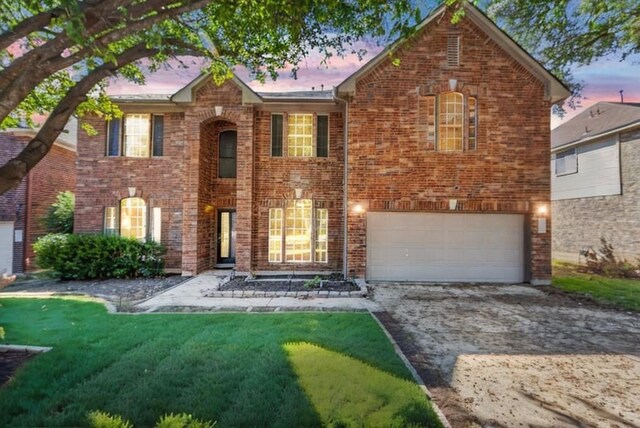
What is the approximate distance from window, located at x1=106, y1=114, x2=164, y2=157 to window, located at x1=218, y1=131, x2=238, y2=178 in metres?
2.21

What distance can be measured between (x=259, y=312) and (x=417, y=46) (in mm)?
9581

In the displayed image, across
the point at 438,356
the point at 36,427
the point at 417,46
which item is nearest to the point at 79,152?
the point at 36,427

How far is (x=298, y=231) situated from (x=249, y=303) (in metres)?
4.60

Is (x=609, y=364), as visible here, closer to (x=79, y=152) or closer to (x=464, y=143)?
(x=464, y=143)

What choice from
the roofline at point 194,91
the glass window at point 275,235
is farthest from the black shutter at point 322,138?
the glass window at point 275,235

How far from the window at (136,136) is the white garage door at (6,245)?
18.7 ft

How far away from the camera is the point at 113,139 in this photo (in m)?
12.2

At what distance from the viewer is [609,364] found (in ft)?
15.3

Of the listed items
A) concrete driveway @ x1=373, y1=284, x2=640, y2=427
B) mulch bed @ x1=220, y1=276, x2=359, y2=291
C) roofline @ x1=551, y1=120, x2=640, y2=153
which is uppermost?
roofline @ x1=551, y1=120, x2=640, y2=153

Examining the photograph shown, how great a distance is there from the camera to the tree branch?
3.67 m

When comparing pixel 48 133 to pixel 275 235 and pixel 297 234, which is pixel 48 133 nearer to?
pixel 275 235

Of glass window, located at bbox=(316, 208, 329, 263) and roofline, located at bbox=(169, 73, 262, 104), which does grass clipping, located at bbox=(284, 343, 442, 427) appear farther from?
roofline, located at bbox=(169, 73, 262, 104)

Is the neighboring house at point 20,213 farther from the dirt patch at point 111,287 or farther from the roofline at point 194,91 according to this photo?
the roofline at point 194,91

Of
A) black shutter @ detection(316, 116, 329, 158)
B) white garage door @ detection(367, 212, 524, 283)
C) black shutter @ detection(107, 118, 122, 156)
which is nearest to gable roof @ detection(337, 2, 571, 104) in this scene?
black shutter @ detection(316, 116, 329, 158)
